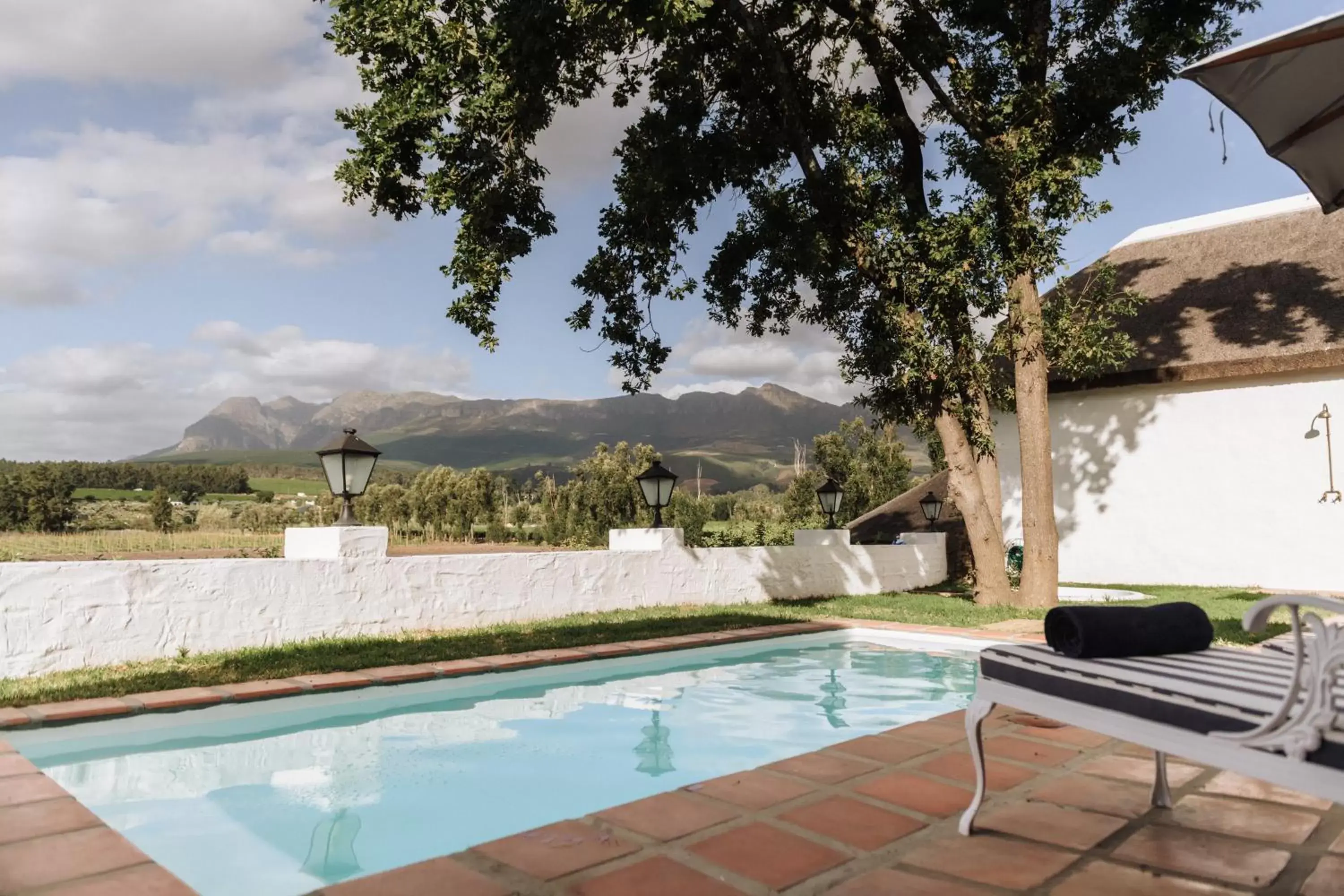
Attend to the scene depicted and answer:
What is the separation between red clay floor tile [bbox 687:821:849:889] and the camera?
2209 millimetres

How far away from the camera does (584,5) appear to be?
24.5ft

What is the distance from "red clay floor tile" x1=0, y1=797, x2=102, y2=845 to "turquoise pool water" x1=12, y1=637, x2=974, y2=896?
349 mm

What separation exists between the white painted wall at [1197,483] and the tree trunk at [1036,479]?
3.81 meters

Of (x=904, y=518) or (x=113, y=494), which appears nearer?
(x=904, y=518)

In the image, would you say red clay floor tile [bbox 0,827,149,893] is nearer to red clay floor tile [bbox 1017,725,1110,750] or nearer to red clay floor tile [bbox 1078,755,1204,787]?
red clay floor tile [bbox 1078,755,1204,787]

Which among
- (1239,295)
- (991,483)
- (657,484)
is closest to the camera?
(657,484)

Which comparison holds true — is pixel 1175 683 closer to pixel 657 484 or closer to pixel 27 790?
pixel 27 790

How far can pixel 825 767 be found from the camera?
10.5 ft

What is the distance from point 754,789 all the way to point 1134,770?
148cm

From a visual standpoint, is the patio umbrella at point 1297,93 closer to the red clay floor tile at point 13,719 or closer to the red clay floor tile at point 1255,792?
the red clay floor tile at point 1255,792

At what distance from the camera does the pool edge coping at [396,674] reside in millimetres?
4613

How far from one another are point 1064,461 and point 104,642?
1330 centimetres

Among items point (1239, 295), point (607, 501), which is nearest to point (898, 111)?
point (1239, 295)

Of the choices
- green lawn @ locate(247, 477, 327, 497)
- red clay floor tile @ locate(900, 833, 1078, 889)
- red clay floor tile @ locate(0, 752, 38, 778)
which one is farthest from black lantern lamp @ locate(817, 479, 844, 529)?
green lawn @ locate(247, 477, 327, 497)
